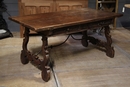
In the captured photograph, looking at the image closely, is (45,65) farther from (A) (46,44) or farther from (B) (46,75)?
(A) (46,44)

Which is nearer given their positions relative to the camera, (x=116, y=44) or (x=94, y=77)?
(x=94, y=77)

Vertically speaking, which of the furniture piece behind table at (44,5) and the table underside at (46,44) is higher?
the furniture piece behind table at (44,5)

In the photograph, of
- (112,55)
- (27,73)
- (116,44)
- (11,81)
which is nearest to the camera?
(11,81)

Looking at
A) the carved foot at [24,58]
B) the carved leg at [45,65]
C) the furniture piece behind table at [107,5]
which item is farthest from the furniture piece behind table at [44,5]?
the carved leg at [45,65]

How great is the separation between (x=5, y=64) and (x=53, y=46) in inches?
40.3

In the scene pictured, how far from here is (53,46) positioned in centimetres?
332

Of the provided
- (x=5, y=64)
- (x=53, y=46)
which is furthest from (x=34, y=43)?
(x=5, y=64)

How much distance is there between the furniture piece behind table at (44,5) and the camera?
12.1ft

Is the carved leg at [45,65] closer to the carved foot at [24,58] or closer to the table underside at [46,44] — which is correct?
the table underside at [46,44]

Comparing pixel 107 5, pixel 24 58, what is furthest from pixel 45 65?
pixel 107 5

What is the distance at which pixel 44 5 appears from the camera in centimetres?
378

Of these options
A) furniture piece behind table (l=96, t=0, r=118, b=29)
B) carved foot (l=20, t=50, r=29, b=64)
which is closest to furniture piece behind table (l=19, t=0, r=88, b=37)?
furniture piece behind table (l=96, t=0, r=118, b=29)

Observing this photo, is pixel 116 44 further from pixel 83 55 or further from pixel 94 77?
pixel 94 77

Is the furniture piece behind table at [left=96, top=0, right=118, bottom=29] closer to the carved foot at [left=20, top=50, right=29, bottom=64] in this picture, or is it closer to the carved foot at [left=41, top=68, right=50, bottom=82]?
the carved foot at [left=20, top=50, right=29, bottom=64]
